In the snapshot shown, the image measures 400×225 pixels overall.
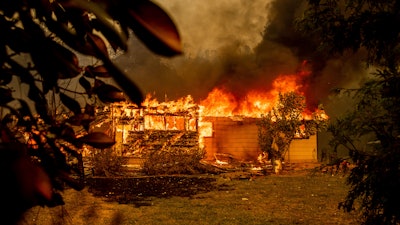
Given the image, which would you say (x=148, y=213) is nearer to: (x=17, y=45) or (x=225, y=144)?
(x=17, y=45)

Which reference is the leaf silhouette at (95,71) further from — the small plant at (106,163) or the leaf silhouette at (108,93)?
the small plant at (106,163)

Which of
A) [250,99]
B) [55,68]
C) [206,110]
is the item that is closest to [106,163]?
[206,110]

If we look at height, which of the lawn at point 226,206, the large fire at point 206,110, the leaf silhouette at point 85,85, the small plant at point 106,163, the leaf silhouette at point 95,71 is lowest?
the lawn at point 226,206

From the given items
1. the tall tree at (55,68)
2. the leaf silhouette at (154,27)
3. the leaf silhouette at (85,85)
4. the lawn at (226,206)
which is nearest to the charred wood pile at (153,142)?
the lawn at (226,206)

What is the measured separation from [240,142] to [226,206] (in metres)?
19.4

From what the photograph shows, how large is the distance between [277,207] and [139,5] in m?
10.4

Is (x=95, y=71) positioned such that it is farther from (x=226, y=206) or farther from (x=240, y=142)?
(x=240, y=142)

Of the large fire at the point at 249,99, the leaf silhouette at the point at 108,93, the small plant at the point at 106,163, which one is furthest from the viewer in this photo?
the large fire at the point at 249,99

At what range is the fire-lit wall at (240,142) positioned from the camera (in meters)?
29.5

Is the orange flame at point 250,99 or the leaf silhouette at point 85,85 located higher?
the orange flame at point 250,99

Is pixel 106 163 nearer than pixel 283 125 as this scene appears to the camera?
Yes

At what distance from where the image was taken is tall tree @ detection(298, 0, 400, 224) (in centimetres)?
488

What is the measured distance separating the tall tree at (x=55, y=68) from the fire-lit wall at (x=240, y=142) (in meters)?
27.9

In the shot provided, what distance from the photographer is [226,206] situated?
10.4m
